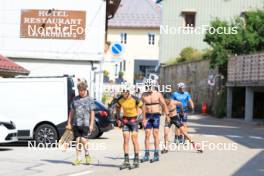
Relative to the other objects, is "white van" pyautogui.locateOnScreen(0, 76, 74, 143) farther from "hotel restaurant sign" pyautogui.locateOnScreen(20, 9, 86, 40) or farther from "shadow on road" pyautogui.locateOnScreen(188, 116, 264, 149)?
"hotel restaurant sign" pyautogui.locateOnScreen(20, 9, 86, 40)

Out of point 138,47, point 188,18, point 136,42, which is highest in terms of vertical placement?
point 188,18

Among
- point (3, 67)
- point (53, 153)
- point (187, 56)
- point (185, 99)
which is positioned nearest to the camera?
point (53, 153)

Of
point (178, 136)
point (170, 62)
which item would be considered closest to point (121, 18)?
point (170, 62)

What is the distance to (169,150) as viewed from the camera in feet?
60.3


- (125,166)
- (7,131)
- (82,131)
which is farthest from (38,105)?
(125,166)

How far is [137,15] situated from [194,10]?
18.2 m

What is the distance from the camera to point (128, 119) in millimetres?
14258

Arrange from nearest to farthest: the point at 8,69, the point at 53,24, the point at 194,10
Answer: the point at 8,69, the point at 53,24, the point at 194,10

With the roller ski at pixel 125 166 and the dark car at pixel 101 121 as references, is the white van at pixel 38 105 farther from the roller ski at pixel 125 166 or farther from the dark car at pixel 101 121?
the roller ski at pixel 125 166

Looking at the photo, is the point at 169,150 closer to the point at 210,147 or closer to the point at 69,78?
the point at 210,147

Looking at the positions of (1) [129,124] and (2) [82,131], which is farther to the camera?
(2) [82,131]

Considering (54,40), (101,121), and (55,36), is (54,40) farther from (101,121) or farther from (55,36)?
(101,121)

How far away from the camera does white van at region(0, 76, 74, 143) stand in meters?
19.5

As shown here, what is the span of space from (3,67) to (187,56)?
122 feet
